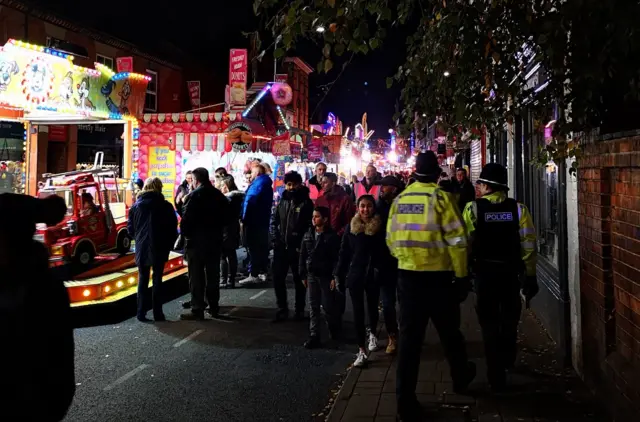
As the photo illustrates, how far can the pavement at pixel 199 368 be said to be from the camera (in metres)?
4.65

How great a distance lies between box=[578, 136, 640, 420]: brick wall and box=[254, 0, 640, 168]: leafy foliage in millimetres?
371

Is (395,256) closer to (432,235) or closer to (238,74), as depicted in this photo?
(432,235)

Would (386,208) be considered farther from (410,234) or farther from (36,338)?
(36,338)

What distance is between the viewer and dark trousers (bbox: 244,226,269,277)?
9.92 metres

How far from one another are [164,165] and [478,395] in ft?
42.1

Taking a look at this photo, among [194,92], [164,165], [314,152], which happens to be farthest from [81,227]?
[194,92]

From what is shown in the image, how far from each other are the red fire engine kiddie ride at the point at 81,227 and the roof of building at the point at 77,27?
8.87 meters

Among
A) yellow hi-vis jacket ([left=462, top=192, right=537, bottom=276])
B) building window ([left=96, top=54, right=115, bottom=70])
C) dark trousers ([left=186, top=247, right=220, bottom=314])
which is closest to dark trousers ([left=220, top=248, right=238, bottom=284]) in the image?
dark trousers ([left=186, top=247, right=220, bottom=314])

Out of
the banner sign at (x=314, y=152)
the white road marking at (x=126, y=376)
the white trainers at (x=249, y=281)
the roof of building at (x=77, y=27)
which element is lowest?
the white road marking at (x=126, y=376)

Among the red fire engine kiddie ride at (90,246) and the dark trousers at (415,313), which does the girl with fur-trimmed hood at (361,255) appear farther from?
the red fire engine kiddie ride at (90,246)

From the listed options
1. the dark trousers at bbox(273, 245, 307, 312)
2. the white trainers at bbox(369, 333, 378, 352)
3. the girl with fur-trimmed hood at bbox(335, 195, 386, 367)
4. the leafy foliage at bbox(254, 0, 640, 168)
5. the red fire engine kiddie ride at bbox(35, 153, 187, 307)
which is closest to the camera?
the leafy foliage at bbox(254, 0, 640, 168)

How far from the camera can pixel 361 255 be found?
18.8ft

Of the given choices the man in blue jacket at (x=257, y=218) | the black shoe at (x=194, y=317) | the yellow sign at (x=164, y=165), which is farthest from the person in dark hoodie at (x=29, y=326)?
the yellow sign at (x=164, y=165)

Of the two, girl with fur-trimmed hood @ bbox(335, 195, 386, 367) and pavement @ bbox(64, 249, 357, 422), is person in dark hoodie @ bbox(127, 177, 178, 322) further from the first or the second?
girl with fur-trimmed hood @ bbox(335, 195, 386, 367)
